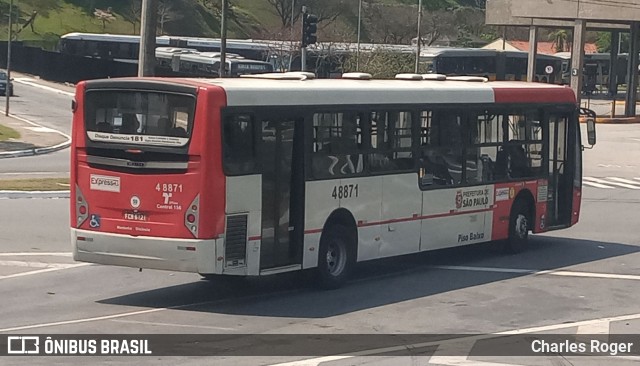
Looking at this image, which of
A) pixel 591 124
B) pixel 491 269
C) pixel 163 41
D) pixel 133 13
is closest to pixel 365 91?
→ pixel 491 269

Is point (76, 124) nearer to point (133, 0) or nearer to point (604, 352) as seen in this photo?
point (604, 352)

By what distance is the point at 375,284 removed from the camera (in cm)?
1584

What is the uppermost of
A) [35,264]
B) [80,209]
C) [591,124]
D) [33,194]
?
[591,124]

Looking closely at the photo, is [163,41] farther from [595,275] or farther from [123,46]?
[595,275]

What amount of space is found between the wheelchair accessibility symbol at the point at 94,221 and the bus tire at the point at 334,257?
295 cm

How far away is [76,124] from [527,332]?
6061mm

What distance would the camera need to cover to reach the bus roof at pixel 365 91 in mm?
13758

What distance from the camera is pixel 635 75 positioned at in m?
70.5

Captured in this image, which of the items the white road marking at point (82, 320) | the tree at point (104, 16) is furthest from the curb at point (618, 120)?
the tree at point (104, 16)

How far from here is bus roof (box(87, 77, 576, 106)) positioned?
45.1ft

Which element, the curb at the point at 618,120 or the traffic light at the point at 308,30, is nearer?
the traffic light at the point at 308,30

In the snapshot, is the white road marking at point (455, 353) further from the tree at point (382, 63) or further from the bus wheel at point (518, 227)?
the tree at point (382, 63)

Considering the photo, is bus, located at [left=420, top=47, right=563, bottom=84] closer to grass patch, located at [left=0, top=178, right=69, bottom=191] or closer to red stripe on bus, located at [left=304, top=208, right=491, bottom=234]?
grass patch, located at [left=0, top=178, right=69, bottom=191]

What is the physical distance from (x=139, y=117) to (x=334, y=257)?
3411 millimetres
